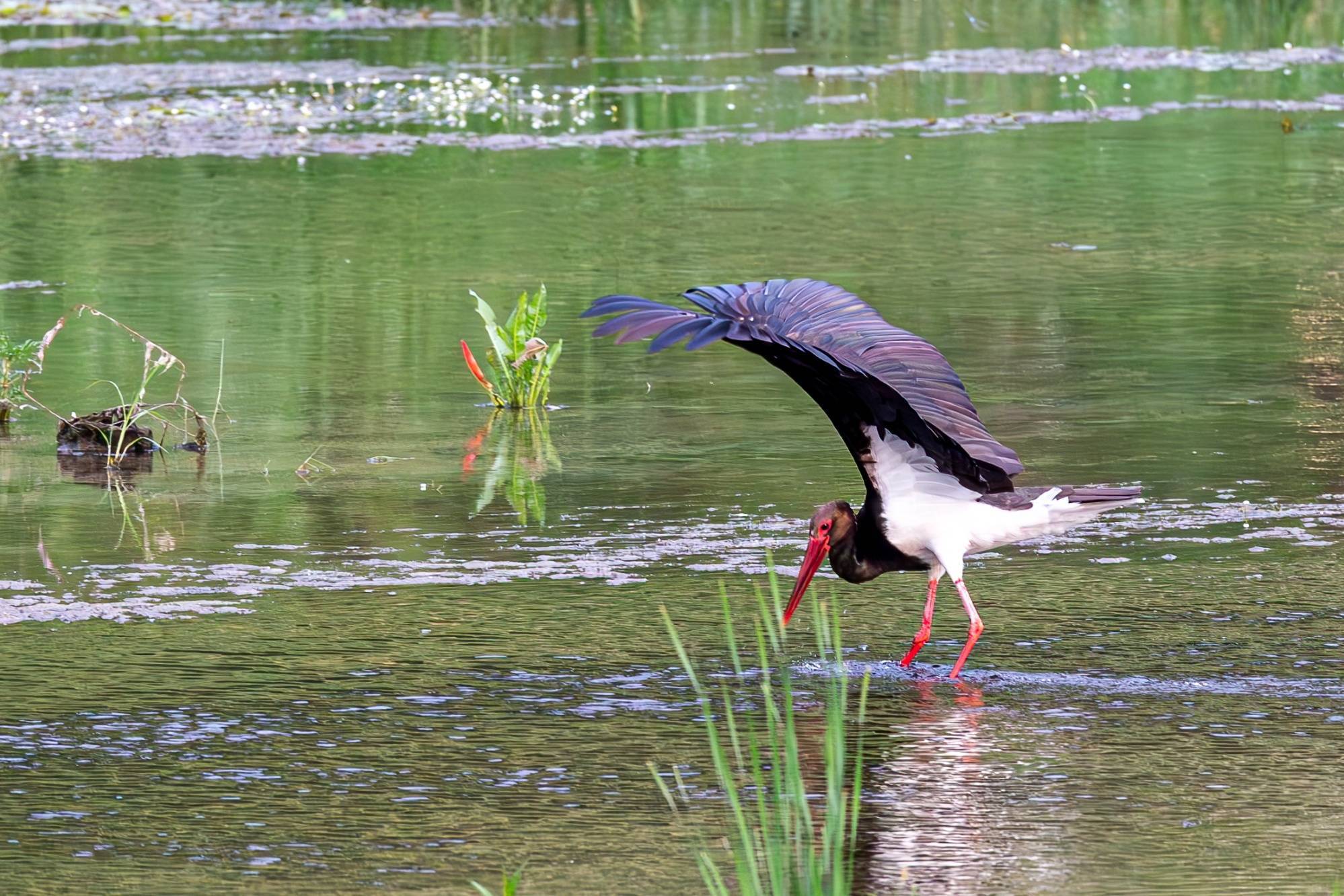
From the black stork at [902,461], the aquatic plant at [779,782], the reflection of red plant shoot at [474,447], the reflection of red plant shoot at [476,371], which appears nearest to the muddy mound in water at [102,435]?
the reflection of red plant shoot at [474,447]

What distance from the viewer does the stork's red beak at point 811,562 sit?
6438 millimetres

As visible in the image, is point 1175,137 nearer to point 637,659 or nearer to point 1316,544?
point 1316,544

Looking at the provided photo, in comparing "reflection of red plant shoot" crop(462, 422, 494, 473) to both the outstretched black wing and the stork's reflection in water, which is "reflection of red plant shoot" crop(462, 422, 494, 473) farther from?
the stork's reflection in water

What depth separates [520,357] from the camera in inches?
393

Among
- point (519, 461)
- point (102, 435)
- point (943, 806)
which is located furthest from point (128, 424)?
point (943, 806)

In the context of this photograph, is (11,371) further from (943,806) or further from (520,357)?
(943,806)

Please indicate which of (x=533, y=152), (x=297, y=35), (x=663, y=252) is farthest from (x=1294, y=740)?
(x=297, y=35)

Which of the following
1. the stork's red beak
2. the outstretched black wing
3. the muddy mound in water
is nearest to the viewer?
the outstretched black wing

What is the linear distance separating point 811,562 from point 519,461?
2.88 meters

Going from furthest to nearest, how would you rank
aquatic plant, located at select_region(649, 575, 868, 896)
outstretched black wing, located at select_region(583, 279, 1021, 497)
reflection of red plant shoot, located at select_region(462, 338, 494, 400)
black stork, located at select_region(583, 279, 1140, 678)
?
reflection of red plant shoot, located at select_region(462, 338, 494, 400) → black stork, located at select_region(583, 279, 1140, 678) → outstretched black wing, located at select_region(583, 279, 1021, 497) → aquatic plant, located at select_region(649, 575, 868, 896)

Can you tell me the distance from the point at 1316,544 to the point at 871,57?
17.1 metres

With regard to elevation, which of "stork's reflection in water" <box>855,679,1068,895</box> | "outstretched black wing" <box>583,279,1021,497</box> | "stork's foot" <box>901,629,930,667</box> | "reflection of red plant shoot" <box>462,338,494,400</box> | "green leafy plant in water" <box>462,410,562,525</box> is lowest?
"stork's reflection in water" <box>855,679,1068,895</box>

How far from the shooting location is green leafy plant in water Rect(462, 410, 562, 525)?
8406 millimetres

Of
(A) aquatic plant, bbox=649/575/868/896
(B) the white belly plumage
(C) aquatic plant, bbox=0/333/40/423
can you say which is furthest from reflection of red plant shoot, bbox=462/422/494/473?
(B) the white belly plumage
